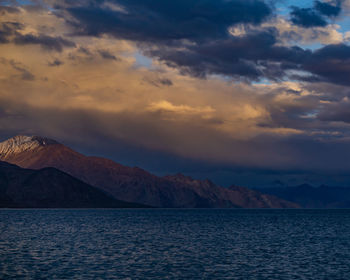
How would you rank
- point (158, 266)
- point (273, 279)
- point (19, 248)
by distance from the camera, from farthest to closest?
point (19, 248) → point (158, 266) → point (273, 279)

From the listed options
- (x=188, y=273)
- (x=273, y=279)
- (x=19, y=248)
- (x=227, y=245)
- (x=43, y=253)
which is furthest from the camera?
(x=227, y=245)

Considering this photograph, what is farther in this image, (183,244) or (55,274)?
(183,244)

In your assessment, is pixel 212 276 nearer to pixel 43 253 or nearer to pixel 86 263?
pixel 86 263

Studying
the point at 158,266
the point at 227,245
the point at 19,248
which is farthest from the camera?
the point at 227,245

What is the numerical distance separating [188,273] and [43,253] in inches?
1136

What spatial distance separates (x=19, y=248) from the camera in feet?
270

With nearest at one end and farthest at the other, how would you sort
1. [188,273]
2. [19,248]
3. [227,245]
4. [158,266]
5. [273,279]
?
[273,279] < [188,273] < [158,266] < [19,248] < [227,245]

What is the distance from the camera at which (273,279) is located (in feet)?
180

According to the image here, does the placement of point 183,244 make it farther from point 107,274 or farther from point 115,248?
point 107,274

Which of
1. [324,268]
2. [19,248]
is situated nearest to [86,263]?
[19,248]

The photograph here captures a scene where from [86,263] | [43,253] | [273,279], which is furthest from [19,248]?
[273,279]

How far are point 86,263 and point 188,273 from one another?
52.0 ft

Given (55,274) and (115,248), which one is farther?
(115,248)

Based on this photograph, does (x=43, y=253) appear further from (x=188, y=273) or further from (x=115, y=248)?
(x=188, y=273)
